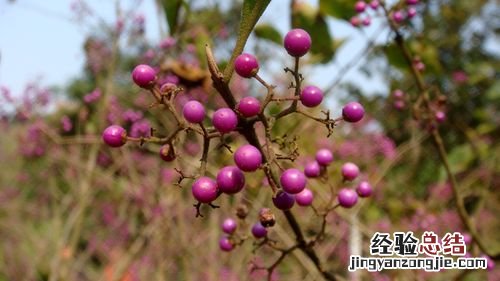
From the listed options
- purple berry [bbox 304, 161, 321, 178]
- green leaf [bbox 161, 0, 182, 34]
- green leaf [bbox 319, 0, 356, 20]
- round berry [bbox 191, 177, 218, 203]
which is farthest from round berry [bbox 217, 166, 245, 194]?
green leaf [bbox 319, 0, 356, 20]

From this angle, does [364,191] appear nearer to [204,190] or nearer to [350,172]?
[350,172]

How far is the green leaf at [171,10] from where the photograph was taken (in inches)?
39.4

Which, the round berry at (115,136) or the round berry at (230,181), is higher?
the round berry at (115,136)

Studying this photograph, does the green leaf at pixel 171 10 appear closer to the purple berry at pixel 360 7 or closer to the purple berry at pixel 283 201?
the purple berry at pixel 360 7

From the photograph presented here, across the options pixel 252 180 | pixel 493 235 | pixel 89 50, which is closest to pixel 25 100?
pixel 89 50

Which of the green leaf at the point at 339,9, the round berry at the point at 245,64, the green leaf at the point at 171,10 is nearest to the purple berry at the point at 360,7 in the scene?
the green leaf at the point at 339,9

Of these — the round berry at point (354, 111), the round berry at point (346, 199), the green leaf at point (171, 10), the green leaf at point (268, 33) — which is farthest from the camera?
the green leaf at point (268, 33)

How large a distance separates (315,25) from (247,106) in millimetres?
819

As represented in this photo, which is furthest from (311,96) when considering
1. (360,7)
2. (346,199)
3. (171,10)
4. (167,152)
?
(360,7)

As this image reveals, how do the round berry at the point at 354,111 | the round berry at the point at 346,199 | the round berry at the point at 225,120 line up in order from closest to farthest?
the round berry at the point at 225,120 → the round berry at the point at 354,111 → the round berry at the point at 346,199

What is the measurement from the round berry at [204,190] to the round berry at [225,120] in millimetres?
59

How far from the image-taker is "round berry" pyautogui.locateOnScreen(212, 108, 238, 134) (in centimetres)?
44

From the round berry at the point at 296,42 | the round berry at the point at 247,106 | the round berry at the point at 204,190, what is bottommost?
the round berry at the point at 204,190

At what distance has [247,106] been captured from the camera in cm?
45
